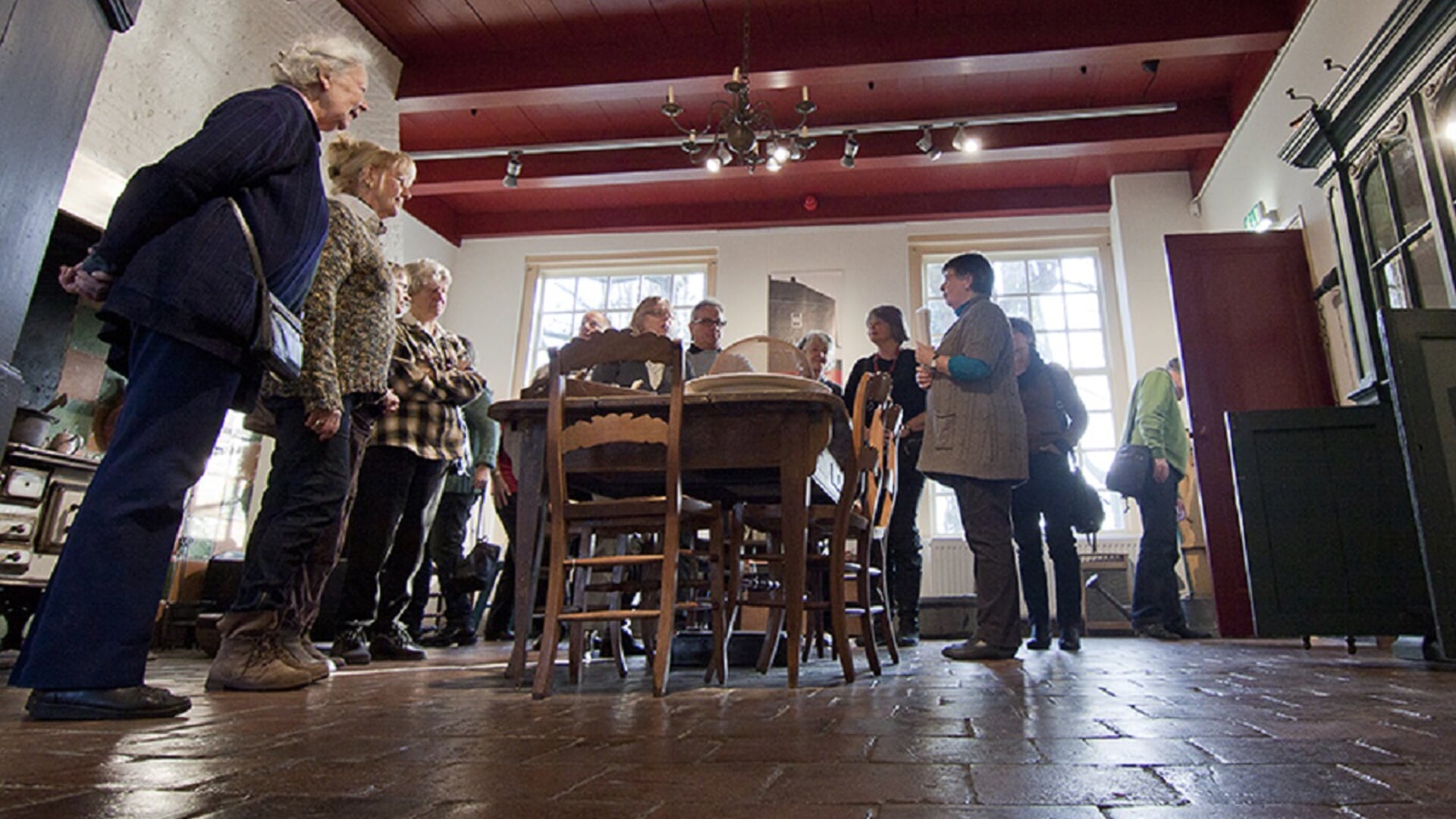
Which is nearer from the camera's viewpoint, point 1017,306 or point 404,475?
point 404,475

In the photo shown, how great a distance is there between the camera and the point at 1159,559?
13.8 ft

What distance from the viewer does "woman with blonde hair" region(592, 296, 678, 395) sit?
11.8 feet

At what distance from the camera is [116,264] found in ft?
→ 5.11

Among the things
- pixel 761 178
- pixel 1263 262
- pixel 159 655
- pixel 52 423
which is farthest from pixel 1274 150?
pixel 52 423

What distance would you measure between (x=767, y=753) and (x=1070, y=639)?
8.80 feet

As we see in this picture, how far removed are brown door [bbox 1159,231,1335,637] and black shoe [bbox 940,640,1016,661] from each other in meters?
2.19

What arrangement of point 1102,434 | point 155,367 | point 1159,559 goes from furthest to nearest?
point 1102,434 < point 1159,559 < point 155,367

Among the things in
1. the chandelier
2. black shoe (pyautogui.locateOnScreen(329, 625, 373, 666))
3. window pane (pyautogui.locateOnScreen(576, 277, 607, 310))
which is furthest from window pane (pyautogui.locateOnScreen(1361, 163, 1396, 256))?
window pane (pyautogui.locateOnScreen(576, 277, 607, 310))

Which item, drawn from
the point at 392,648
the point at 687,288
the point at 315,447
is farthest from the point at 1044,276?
the point at 315,447

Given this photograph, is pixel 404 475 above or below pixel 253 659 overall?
above

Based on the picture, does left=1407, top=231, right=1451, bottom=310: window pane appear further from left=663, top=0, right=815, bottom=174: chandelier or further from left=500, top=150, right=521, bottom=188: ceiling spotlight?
left=500, top=150, right=521, bottom=188: ceiling spotlight

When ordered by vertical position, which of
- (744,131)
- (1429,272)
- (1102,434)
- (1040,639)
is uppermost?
(744,131)

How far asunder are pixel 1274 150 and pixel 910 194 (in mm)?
3049

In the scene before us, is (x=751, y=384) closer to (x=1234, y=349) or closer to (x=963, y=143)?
(x=1234, y=349)
